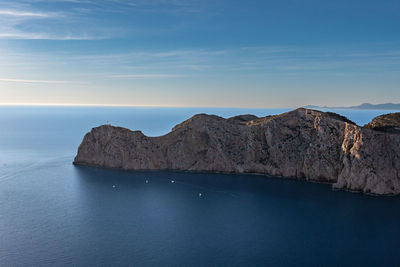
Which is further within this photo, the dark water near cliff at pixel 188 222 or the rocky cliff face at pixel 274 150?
the rocky cliff face at pixel 274 150

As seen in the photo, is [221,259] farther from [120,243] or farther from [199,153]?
[199,153]

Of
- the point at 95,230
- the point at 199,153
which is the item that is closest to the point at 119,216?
the point at 95,230

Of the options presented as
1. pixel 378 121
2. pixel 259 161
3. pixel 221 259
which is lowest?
pixel 221 259

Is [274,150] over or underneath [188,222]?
over

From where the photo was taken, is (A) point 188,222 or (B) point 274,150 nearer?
(A) point 188,222

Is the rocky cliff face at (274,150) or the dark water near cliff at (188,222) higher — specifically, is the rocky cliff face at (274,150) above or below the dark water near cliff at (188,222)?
above

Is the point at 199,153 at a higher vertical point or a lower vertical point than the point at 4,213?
higher
